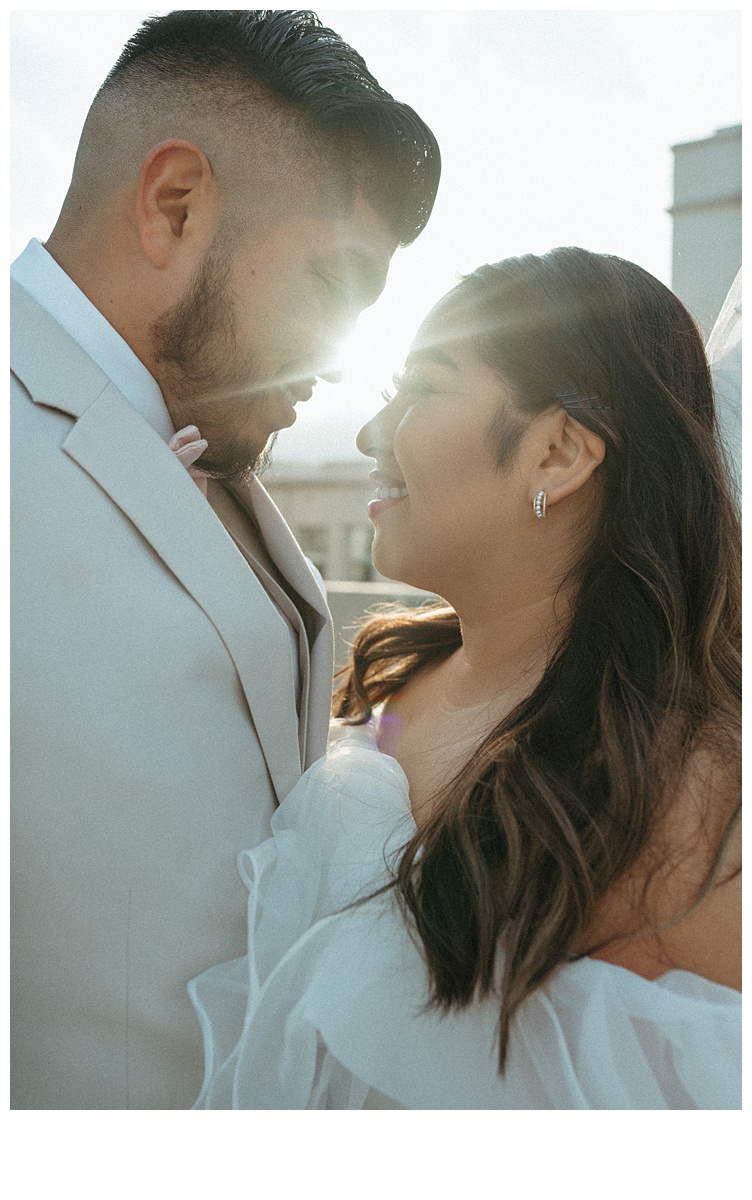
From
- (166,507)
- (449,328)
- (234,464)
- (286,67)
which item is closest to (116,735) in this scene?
(166,507)

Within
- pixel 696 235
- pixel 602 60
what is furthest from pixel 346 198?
pixel 696 235

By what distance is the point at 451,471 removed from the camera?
185 cm

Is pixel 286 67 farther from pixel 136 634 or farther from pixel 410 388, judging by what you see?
pixel 136 634

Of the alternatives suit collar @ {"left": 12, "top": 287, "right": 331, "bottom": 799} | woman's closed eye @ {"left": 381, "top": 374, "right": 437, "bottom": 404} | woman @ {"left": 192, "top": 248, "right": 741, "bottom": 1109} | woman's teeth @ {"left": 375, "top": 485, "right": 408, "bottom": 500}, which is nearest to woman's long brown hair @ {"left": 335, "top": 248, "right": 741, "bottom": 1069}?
woman @ {"left": 192, "top": 248, "right": 741, "bottom": 1109}

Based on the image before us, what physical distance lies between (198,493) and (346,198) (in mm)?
839

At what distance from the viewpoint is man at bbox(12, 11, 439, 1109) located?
4.61 ft

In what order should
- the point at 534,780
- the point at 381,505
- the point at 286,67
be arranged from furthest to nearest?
the point at 381,505 < the point at 286,67 < the point at 534,780

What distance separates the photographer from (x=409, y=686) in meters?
2.31

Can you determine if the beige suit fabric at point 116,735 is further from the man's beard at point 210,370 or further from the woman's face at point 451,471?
the woman's face at point 451,471

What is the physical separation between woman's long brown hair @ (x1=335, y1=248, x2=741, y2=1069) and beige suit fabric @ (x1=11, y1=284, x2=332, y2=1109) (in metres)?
0.35

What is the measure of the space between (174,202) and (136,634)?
90cm

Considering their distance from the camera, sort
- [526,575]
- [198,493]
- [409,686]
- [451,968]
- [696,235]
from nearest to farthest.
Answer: [451,968] < [198,493] < [526,575] < [409,686] < [696,235]

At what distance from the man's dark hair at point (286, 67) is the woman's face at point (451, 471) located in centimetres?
41
